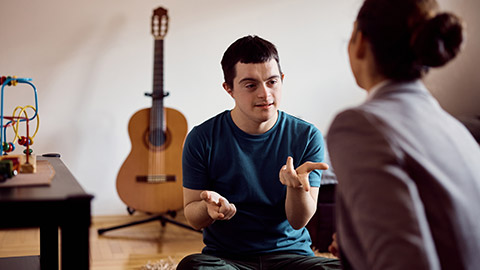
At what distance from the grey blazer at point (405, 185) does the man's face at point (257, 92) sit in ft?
2.36

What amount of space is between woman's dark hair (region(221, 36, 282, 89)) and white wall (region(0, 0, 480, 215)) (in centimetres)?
161

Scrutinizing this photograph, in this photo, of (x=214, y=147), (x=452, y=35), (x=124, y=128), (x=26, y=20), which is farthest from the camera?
(x=124, y=128)

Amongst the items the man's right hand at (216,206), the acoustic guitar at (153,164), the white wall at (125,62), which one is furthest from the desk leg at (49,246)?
the white wall at (125,62)

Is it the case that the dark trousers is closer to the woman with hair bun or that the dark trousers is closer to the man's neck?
the man's neck

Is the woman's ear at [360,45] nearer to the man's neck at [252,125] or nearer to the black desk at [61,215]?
the black desk at [61,215]

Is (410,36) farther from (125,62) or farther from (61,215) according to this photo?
(125,62)

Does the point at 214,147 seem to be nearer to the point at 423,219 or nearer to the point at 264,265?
the point at 264,265

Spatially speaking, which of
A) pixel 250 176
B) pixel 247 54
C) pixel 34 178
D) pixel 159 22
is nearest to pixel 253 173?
pixel 250 176

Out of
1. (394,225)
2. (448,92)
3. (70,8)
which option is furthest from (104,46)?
(394,225)

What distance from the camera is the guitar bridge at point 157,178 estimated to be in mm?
2865

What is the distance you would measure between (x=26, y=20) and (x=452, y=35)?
8.87ft

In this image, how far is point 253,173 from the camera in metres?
1.57

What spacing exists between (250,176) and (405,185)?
845 millimetres

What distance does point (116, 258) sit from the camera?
8.37 ft
